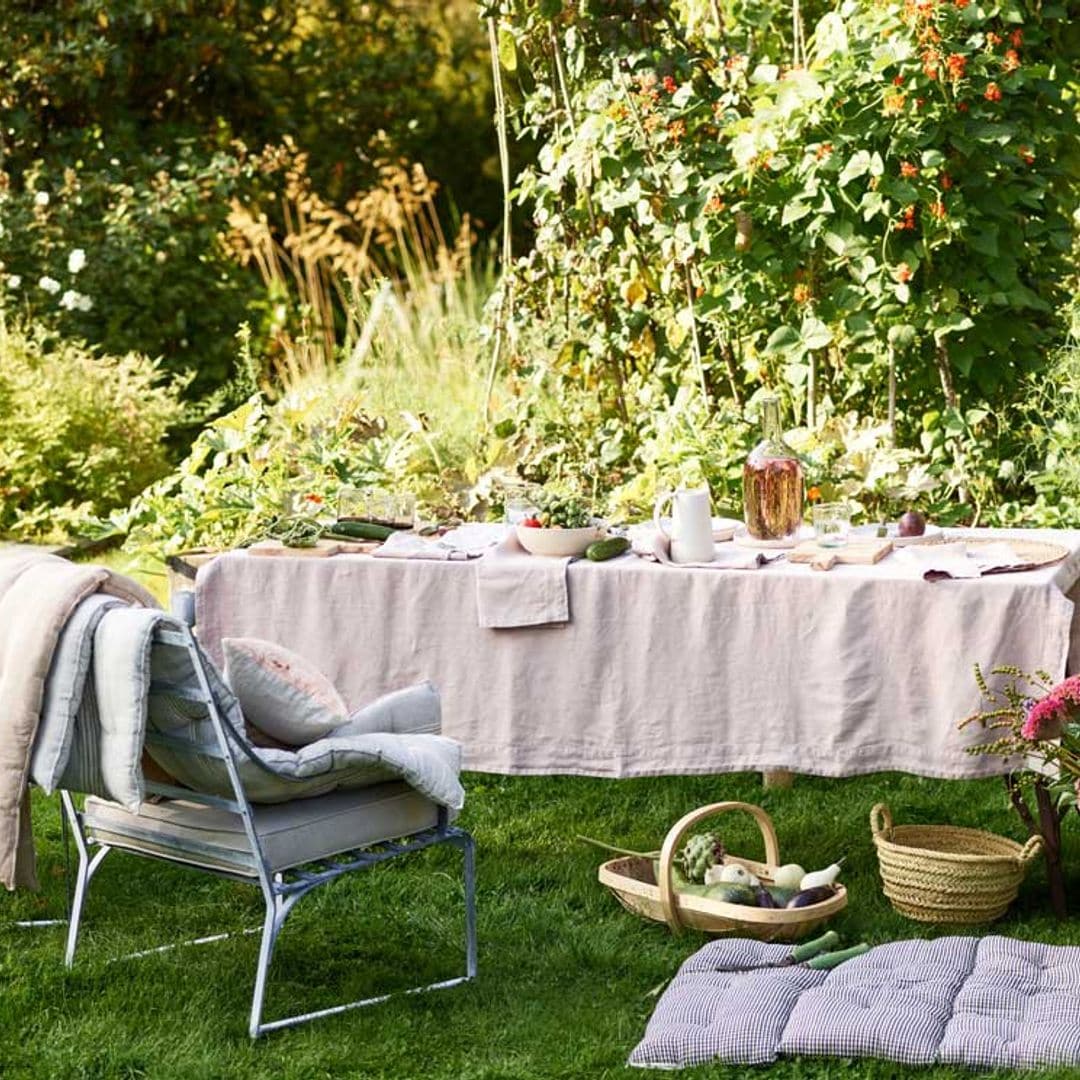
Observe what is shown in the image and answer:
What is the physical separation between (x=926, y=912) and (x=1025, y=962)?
360 mm

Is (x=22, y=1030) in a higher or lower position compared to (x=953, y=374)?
lower

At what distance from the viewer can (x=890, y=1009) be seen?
3203 millimetres

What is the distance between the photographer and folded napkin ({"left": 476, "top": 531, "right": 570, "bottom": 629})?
4031 mm

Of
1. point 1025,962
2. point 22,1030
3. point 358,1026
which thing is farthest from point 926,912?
point 22,1030

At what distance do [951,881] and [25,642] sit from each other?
72.3 inches

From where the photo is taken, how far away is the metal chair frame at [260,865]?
10.6 feet

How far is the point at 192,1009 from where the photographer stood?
3.41 metres

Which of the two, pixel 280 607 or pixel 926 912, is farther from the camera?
pixel 280 607

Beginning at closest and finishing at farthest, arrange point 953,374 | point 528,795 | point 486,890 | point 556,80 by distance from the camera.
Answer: point 486,890 → point 528,795 → point 953,374 → point 556,80

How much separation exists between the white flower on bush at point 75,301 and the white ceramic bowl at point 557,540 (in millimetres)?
4684

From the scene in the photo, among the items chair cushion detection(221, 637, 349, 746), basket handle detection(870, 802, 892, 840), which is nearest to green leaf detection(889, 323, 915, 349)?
basket handle detection(870, 802, 892, 840)

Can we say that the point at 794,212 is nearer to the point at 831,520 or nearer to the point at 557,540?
the point at 831,520

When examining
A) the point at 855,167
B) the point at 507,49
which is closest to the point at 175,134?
the point at 507,49

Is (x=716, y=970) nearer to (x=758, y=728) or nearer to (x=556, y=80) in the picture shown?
(x=758, y=728)
